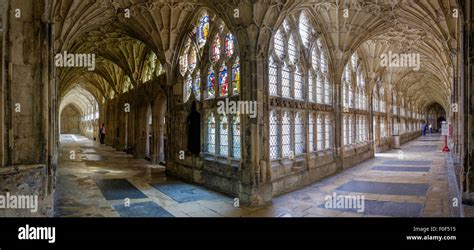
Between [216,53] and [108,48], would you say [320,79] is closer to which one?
[216,53]

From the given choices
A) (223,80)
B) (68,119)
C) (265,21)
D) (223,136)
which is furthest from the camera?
(68,119)

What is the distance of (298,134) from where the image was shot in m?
9.93

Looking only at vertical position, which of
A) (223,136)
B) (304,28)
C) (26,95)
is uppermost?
(304,28)

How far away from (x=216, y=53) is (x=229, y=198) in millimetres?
4617

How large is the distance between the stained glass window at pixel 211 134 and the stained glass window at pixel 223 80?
3.18 feet

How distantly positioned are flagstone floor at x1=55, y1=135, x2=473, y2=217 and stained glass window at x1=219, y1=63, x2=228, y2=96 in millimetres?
3042

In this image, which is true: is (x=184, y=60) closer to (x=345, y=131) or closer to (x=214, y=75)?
(x=214, y=75)

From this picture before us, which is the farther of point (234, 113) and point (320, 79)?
point (320, 79)

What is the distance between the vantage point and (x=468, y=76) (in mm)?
5707

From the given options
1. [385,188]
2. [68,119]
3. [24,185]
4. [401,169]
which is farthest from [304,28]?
[68,119]

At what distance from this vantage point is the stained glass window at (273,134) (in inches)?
339

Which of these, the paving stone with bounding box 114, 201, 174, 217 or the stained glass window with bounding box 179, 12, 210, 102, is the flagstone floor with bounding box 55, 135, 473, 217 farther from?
the stained glass window with bounding box 179, 12, 210, 102

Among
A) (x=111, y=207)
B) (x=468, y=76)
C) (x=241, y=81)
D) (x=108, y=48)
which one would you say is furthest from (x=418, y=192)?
(x=108, y=48)

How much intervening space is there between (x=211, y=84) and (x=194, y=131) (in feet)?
5.83
